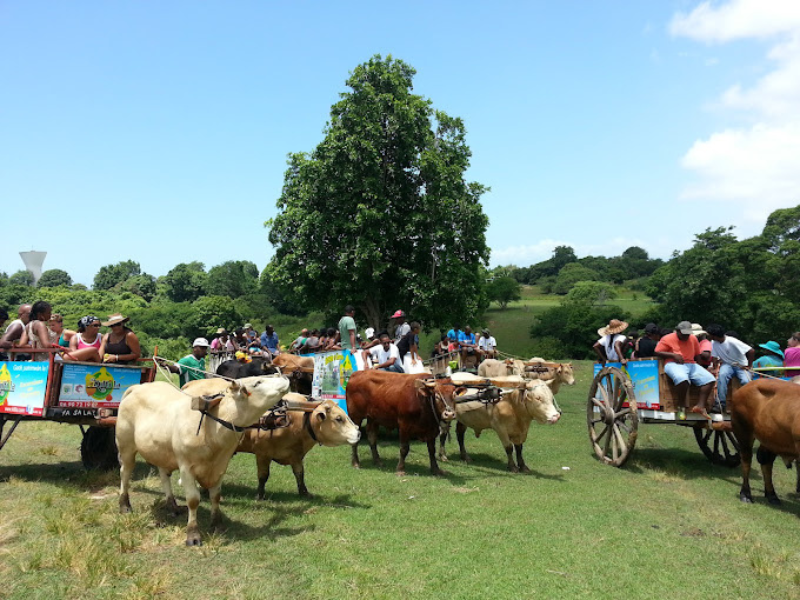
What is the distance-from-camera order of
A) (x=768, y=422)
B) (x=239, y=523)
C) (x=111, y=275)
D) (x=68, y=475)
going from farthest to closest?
(x=111, y=275)
(x=68, y=475)
(x=768, y=422)
(x=239, y=523)

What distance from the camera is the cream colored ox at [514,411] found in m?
9.05

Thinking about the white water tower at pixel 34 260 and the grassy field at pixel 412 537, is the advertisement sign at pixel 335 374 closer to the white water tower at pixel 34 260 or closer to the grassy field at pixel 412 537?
the grassy field at pixel 412 537

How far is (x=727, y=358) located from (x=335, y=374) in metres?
6.88

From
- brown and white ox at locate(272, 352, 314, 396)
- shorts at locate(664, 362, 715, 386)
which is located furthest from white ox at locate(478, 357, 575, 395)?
brown and white ox at locate(272, 352, 314, 396)

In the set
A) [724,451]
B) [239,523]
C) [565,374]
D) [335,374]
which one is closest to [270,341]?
[335,374]

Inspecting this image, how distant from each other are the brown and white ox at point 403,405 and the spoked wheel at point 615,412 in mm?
2830

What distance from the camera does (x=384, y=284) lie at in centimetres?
2505

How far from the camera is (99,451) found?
355 inches

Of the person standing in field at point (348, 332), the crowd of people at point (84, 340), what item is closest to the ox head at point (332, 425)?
the crowd of people at point (84, 340)

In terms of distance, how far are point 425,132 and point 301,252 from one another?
23.4 ft

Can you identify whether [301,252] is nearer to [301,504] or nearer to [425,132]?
[425,132]

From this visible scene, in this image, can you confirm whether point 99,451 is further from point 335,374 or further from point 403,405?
point 403,405

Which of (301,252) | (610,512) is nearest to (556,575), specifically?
(610,512)

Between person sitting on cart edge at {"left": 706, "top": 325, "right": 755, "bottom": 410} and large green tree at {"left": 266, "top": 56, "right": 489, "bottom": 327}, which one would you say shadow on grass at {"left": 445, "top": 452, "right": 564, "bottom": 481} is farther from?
large green tree at {"left": 266, "top": 56, "right": 489, "bottom": 327}
